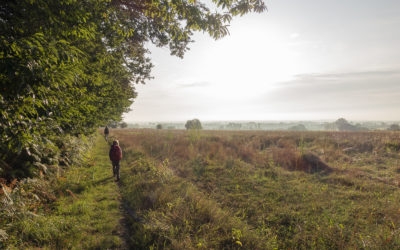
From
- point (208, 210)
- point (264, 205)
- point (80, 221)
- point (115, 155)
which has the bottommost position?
point (264, 205)

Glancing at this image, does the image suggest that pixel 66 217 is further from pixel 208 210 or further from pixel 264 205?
pixel 264 205

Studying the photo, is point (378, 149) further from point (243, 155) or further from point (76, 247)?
point (76, 247)

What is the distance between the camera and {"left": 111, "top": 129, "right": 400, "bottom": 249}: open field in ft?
18.6

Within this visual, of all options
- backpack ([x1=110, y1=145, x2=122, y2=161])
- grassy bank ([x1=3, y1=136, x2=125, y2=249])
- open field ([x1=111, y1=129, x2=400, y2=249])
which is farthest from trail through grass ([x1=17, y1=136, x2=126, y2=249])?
backpack ([x1=110, y1=145, x2=122, y2=161])

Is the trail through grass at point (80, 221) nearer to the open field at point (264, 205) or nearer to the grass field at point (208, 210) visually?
the grass field at point (208, 210)

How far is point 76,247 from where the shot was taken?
5152 mm

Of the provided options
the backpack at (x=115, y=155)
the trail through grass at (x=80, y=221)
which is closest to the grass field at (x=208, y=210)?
the trail through grass at (x=80, y=221)

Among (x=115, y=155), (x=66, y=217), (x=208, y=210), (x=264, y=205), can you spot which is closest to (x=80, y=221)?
(x=66, y=217)

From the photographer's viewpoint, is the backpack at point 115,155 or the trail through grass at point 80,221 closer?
the trail through grass at point 80,221

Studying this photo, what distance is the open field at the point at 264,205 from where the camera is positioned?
5.66m

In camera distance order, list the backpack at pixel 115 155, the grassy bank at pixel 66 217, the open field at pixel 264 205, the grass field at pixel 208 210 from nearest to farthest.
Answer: the grassy bank at pixel 66 217 < the grass field at pixel 208 210 < the open field at pixel 264 205 < the backpack at pixel 115 155

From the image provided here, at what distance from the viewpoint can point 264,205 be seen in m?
8.09

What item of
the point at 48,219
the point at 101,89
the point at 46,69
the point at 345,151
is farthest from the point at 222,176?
the point at 345,151

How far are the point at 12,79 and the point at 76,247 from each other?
3628 millimetres
